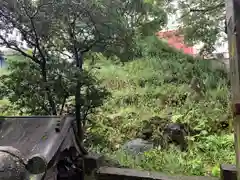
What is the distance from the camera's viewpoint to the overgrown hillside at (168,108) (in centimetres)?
365

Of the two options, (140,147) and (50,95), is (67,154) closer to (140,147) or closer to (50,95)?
(50,95)

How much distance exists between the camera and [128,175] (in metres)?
2.74

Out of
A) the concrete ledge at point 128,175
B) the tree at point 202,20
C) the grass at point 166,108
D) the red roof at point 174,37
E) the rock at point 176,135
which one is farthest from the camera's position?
the red roof at point 174,37

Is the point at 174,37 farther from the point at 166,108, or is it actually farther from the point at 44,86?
the point at 44,86

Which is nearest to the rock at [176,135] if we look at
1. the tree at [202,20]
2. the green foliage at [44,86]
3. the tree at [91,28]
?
the green foliage at [44,86]

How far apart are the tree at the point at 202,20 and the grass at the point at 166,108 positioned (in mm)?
948

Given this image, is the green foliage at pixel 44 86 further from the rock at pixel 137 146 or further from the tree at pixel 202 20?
the tree at pixel 202 20

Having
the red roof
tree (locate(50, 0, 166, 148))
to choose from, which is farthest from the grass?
tree (locate(50, 0, 166, 148))

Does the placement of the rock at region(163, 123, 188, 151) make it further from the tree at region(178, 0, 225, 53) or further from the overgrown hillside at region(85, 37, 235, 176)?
the tree at region(178, 0, 225, 53)

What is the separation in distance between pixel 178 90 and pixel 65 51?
321 centimetres

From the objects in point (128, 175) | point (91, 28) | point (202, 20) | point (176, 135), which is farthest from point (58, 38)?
point (202, 20)

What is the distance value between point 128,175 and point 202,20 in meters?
4.24

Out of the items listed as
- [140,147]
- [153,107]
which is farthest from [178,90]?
[140,147]

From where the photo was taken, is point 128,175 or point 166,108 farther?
point 166,108
